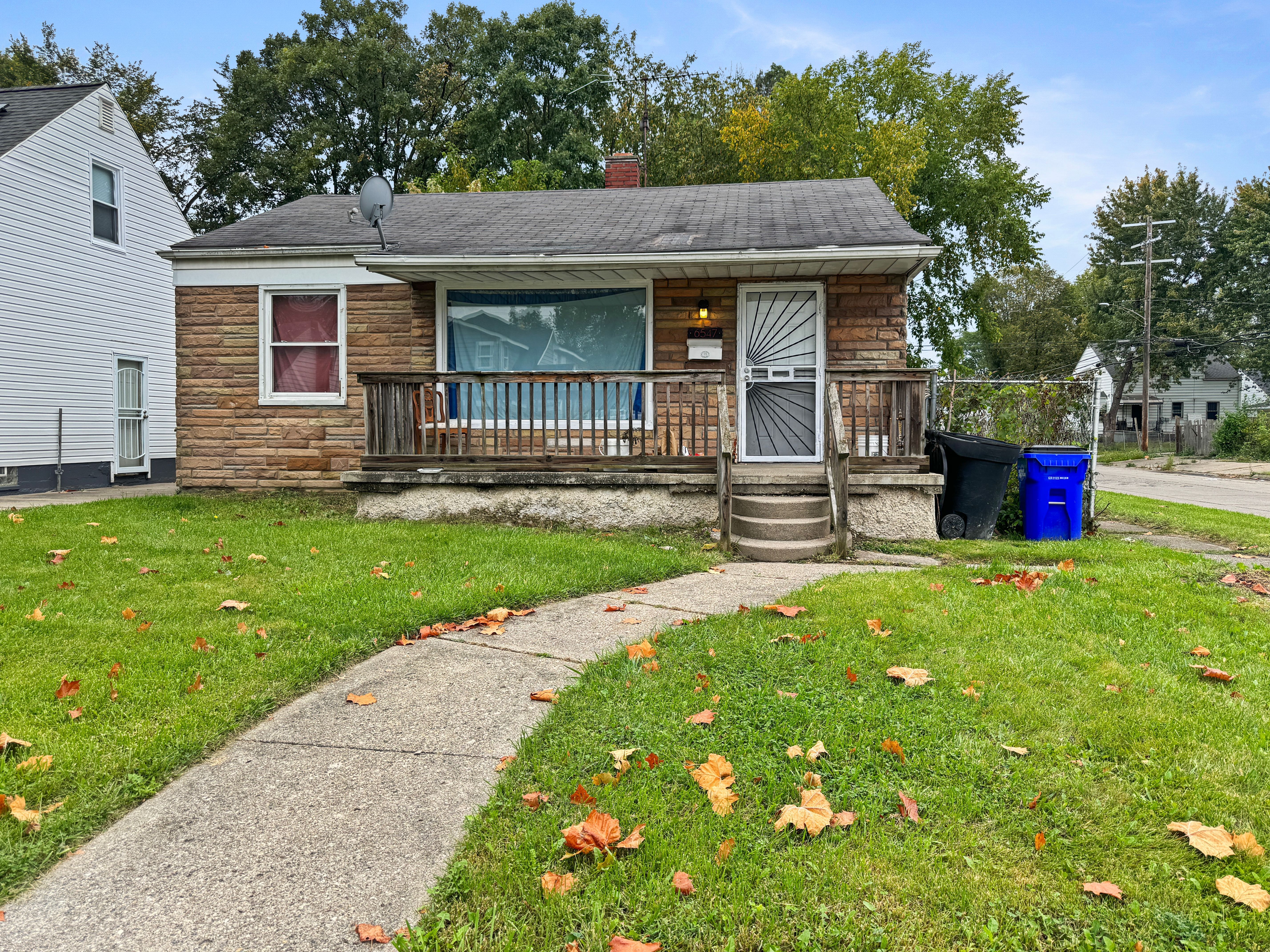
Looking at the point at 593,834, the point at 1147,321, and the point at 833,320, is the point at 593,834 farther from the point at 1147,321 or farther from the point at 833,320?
the point at 1147,321

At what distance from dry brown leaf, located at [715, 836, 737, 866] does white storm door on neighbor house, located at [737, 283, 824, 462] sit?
796 centimetres

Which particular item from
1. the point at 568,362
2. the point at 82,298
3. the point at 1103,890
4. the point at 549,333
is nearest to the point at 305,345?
the point at 549,333

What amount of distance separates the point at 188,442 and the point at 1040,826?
441 inches

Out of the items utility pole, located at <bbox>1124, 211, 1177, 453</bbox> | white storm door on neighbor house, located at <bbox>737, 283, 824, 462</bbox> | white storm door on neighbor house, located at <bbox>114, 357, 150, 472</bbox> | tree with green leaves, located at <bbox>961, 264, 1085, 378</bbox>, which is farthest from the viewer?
tree with green leaves, located at <bbox>961, 264, 1085, 378</bbox>

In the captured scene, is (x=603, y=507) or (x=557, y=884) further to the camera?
(x=603, y=507)

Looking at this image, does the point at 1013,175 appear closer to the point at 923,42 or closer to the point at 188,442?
the point at 923,42

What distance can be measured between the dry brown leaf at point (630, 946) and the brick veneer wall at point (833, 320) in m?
7.90

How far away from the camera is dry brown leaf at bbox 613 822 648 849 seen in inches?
86.2

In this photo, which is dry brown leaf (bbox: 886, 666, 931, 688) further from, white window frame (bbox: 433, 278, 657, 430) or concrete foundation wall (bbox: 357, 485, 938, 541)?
white window frame (bbox: 433, 278, 657, 430)

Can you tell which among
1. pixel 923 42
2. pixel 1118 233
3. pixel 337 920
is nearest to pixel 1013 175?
pixel 923 42

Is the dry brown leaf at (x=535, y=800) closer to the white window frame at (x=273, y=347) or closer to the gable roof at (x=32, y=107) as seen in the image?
the white window frame at (x=273, y=347)

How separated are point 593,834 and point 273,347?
33.0ft

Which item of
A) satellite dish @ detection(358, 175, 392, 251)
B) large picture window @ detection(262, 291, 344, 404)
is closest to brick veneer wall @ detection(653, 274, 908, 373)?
satellite dish @ detection(358, 175, 392, 251)

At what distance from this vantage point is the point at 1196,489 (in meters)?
17.2
